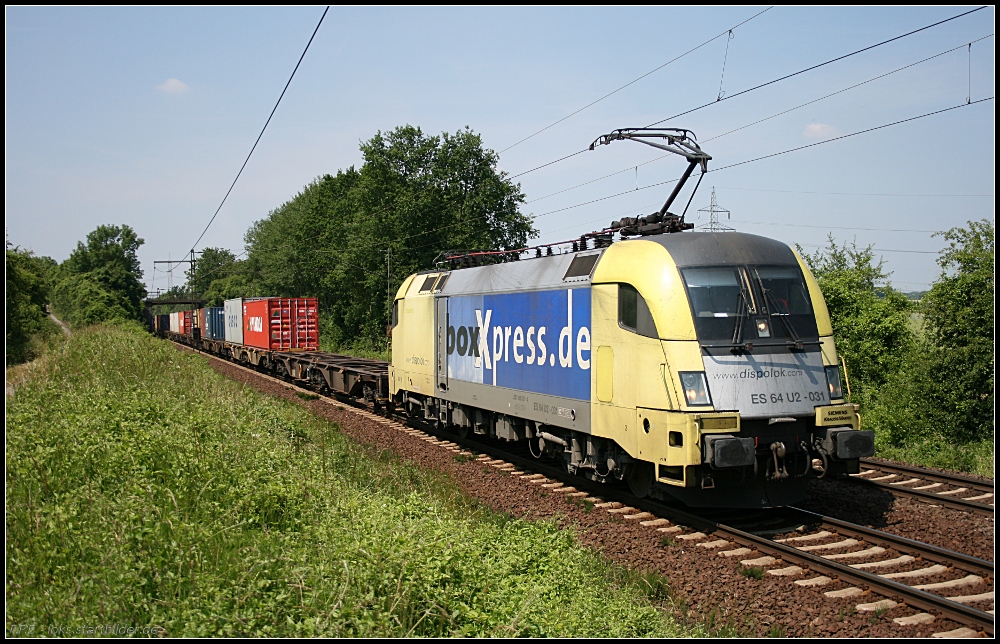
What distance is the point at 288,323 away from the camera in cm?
3109

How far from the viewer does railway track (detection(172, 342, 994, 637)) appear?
6621 millimetres

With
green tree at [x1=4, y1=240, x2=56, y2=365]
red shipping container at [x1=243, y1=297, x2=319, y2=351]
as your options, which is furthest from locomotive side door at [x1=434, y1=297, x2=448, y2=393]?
green tree at [x1=4, y1=240, x2=56, y2=365]

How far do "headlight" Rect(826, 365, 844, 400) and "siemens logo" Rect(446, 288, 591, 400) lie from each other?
311 centimetres

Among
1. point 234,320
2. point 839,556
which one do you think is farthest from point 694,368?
point 234,320

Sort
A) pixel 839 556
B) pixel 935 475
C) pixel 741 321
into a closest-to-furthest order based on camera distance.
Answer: pixel 839 556 < pixel 741 321 < pixel 935 475

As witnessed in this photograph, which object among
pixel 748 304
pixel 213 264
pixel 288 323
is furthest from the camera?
pixel 213 264

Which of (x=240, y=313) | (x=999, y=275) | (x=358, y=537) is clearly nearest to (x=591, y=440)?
(x=358, y=537)

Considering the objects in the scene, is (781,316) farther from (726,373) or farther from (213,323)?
(213,323)

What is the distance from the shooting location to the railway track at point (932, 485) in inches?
388

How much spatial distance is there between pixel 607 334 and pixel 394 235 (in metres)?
35.9

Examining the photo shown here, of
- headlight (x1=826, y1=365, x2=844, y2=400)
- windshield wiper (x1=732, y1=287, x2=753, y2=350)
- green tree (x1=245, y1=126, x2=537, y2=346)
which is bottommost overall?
headlight (x1=826, y1=365, x2=844, y2=400)

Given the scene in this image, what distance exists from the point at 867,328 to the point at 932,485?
980 centimetres

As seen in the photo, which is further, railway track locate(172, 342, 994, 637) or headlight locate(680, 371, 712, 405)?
headlight locate(680, 371, 712, 405)

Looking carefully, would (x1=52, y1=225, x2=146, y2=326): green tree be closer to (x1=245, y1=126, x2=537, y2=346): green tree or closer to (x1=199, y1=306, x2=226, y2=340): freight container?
(x1=199, y1=306, x2=226, y2=340): freight container
